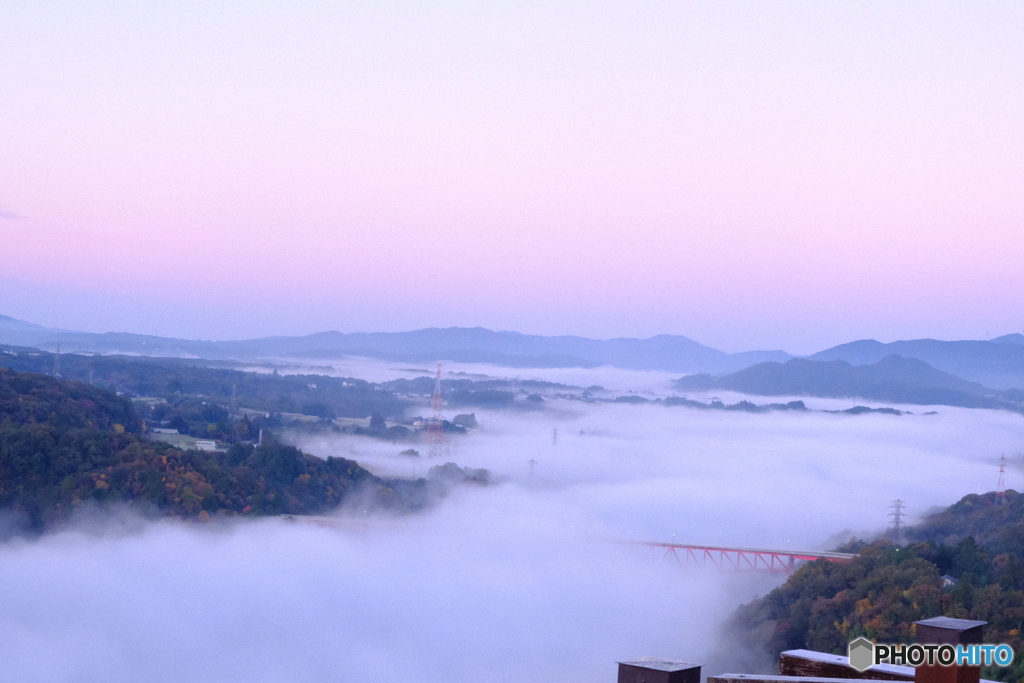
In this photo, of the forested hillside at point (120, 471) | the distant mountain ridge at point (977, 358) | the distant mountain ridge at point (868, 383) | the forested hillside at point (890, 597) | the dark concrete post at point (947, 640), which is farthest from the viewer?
the distant mountain ridge at point (977, 358)

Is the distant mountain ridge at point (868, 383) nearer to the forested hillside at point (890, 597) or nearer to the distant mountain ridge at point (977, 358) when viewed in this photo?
the distant mountain ridge at point (977, 358)

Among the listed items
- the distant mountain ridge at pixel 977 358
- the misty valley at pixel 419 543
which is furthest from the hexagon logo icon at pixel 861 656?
the distant mountain ridge at pixel 977 358

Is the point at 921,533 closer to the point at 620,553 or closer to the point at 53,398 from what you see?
the point at 620,553

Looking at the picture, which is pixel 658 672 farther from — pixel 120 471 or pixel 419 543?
pixel 419 543

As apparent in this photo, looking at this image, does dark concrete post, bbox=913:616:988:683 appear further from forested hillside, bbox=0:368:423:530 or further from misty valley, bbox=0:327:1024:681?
forested hillside, bbox=0:368:423:530

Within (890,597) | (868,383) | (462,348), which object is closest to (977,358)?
(868,383)

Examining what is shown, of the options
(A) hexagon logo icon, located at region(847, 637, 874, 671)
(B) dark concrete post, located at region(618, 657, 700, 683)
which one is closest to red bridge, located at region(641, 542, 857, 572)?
(A) hexagon logo icon, located at region(847, 637, 874, 671)

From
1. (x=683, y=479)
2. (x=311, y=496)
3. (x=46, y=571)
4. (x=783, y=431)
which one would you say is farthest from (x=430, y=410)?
(x=46, y=571)
